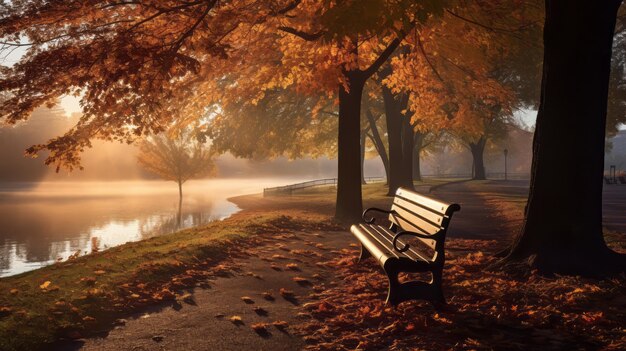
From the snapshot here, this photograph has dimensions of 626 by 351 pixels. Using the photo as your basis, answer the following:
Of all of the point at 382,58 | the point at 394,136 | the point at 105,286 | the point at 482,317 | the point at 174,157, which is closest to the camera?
the point at 482,317

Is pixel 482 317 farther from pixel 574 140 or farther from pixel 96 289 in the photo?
pixel 96 289

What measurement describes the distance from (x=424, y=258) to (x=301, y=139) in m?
31.3

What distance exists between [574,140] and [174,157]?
1293 inches

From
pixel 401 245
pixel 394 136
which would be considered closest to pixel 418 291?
pixel 401 245

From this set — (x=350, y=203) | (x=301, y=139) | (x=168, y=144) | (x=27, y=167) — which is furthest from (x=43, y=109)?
(x=350, y=203)

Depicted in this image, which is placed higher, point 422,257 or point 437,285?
point 422,257

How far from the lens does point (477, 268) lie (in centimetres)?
734

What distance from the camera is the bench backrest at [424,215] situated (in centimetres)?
528

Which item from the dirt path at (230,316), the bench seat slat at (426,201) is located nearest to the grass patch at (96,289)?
the dirt path at (230,316)

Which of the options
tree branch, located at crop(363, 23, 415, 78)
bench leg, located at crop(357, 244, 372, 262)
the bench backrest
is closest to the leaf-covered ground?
the bench backrest

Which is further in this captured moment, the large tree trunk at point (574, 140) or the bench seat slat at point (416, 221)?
the large tree trunk at point (574, 140)

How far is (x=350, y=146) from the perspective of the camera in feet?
44.5

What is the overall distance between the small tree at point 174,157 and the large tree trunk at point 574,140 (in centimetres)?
3103

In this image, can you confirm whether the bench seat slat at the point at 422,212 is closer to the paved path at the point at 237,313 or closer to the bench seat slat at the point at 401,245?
the bench seat slat at the point at 401,245
